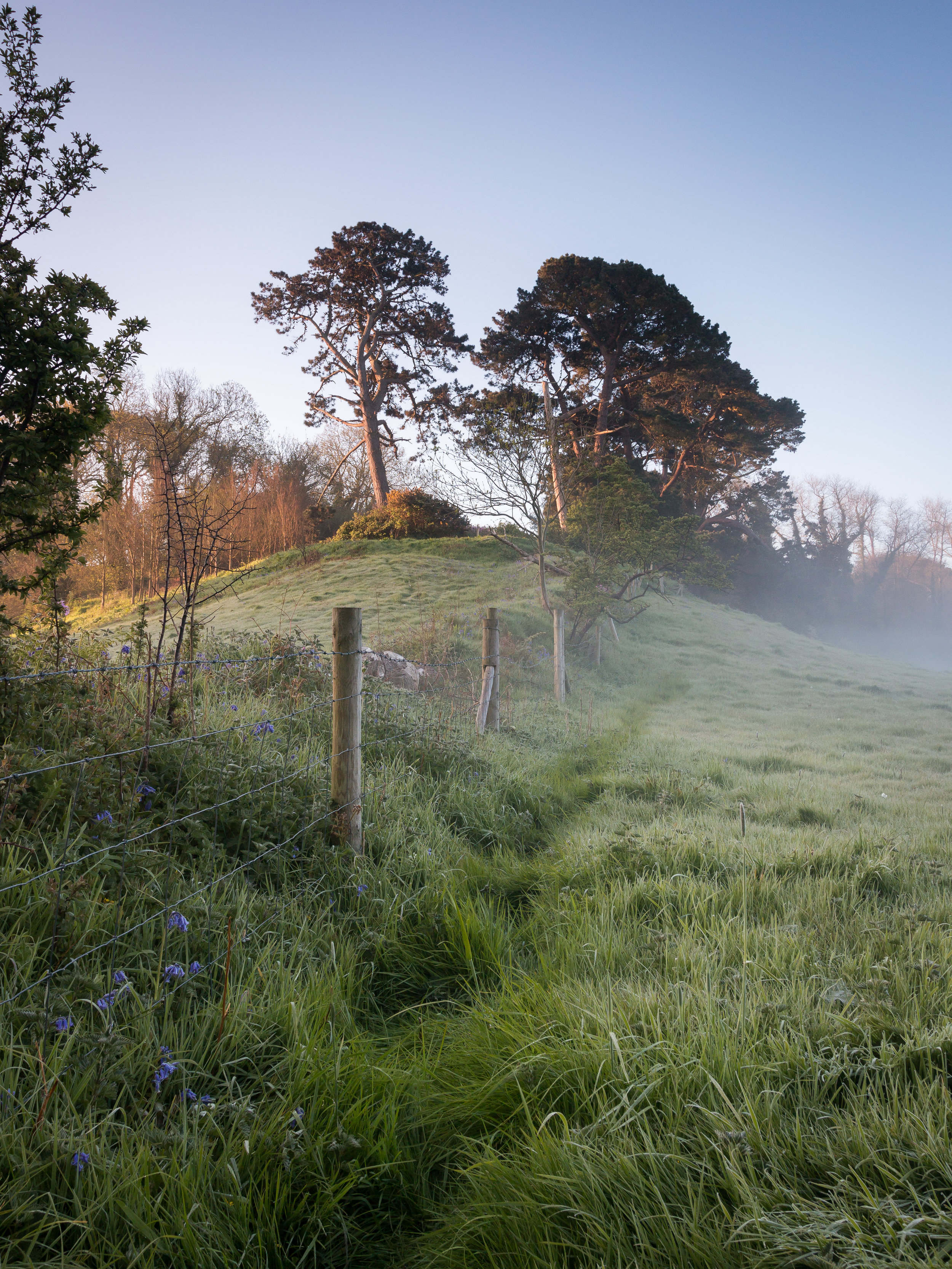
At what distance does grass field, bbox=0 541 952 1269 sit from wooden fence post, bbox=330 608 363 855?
0.76ft

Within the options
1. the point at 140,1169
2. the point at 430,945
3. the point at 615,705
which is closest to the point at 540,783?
the point at 430,945

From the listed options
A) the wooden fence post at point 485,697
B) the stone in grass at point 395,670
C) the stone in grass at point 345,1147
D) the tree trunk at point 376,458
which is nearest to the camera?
the stone in grass at point 345,1147

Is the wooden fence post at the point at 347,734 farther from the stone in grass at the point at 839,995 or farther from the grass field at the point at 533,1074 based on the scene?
the stone in grass at the point at 839,995

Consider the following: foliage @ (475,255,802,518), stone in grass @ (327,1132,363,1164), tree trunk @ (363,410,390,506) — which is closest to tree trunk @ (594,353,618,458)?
foliage @ (475,255,802,518)

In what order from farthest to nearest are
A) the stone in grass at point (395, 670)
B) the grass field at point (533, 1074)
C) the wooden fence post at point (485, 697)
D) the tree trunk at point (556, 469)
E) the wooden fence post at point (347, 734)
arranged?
the tree trunk at point (556, 469), the stone in grass at point (395, 670), the wooden fence post at point (485, 697), the wooden fence post at point (347, 734), the grass field at point (533, 1074)

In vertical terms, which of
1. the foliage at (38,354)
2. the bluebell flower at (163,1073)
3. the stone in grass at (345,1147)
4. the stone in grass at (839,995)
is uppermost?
the foliage at (38,354)

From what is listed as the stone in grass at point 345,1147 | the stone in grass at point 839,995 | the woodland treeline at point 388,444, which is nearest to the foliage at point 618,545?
the woodland treeline at point 388,444

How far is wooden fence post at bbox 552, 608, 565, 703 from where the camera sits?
1134 cm

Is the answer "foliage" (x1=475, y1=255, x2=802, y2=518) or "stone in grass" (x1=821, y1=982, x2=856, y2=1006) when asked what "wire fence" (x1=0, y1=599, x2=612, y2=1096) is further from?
"foliage" (x1=475, y1=255, x2=802, y2=518)

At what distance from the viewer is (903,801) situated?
19.1 feet

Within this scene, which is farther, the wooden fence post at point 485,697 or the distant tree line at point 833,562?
the distant tree line at point 833,562

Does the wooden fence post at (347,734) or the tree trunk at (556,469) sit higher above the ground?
the tree trunk at (556,469)

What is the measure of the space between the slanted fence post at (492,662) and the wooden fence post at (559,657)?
3.89 metres

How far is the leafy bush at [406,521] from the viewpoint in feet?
85.1
